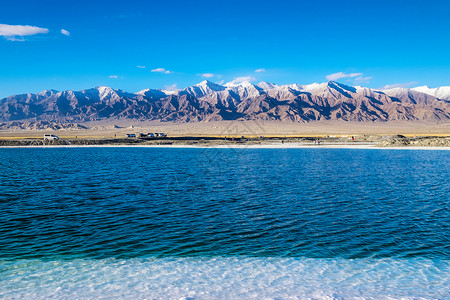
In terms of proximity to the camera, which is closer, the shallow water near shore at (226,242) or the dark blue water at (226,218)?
the shallow water near shore at (226,242)

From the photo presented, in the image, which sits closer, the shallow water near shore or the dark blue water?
the shallow water near shore

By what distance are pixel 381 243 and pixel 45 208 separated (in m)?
16.6

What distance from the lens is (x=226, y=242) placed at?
47.7 ft

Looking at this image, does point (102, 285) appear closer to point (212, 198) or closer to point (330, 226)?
point (330, 226)

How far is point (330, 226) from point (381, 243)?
8.36 ft

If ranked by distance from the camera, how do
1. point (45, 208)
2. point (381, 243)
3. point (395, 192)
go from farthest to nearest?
point (395, 192)
point (45, 208)
point (381, 243)

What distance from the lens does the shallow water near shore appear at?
35.0 ft

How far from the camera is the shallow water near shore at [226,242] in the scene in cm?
1066

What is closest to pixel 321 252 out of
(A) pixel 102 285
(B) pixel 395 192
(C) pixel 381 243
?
(C) pixel 381 243

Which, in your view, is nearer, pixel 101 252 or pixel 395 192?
pixel 101 252

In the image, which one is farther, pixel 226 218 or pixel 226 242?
pixel 226 218

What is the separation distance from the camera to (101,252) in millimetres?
13398

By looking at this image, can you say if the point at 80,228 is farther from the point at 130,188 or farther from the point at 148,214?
the point at 130,188

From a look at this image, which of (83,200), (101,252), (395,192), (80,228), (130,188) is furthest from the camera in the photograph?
(130,188)
